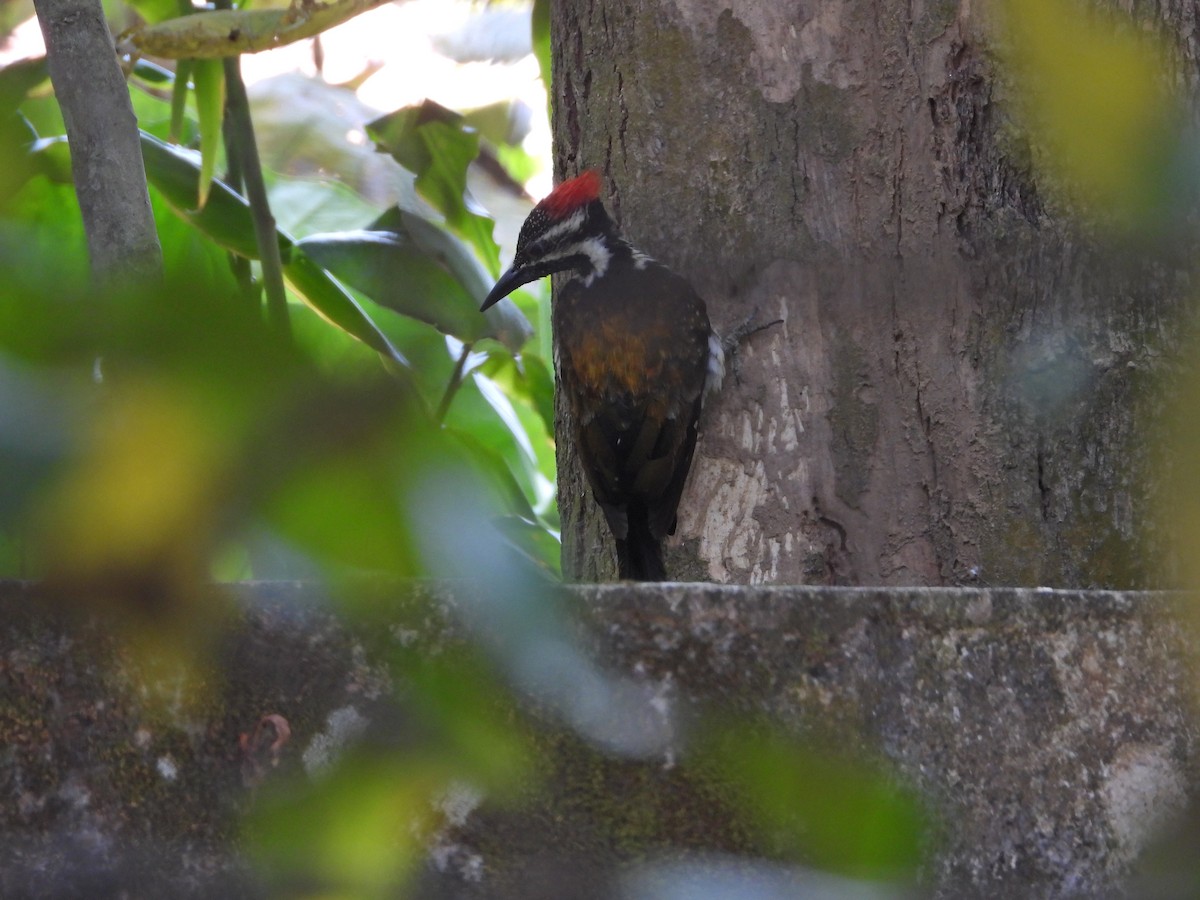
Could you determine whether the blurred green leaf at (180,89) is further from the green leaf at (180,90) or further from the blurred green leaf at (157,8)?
the blurred green leaf at (157,8)

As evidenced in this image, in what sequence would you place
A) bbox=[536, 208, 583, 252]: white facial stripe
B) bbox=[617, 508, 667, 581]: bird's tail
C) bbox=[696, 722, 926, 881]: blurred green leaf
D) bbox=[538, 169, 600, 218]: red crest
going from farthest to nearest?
bbox=[536, 208, 583, 252]: white facial stripe, bbox=[538, 169, 600, 218]: red crest, bbox=[617, 508, 667, 581]: bird's tail, bbox=[696, 722, 926, 881]: blurred green leaf

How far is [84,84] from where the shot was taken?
874 mm

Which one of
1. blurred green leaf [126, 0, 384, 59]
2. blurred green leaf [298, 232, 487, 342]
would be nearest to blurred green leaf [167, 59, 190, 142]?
blurred green leaf [126, 0, 384, 59]

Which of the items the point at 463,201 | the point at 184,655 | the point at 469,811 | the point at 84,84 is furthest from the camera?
the point at 463,201

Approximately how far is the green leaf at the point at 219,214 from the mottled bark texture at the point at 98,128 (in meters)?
1.19

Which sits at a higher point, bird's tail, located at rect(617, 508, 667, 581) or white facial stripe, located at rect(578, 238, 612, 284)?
white facial stripe, located at rect(578, 238, 612, 284)

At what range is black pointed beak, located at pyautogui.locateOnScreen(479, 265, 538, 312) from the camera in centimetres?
234

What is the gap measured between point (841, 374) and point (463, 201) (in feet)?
4.13

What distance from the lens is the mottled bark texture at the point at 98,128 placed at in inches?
31.4

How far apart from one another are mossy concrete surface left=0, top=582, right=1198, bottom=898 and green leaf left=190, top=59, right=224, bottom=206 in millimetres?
1394

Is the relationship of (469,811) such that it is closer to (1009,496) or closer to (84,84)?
(84,84)

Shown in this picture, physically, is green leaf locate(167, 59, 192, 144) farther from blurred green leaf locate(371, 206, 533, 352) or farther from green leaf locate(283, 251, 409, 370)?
blurred green leaf locate(371, 206, 533, 352)

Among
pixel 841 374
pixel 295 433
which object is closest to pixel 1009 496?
pixel 841 374

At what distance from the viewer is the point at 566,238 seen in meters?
2.30
